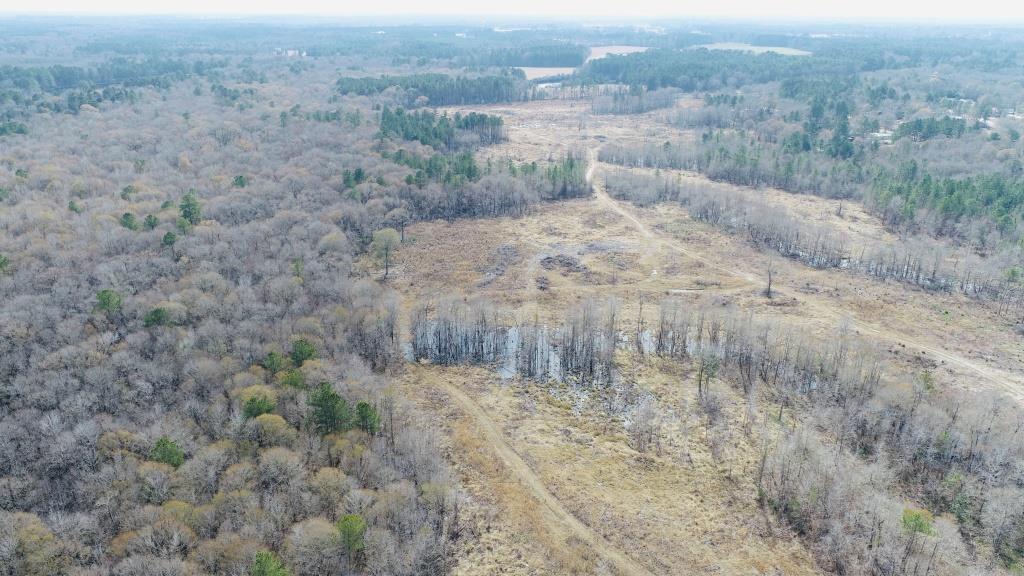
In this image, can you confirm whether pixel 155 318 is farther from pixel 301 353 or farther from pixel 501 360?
pixel 501 360

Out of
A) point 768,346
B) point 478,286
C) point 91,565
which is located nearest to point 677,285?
point 768,346

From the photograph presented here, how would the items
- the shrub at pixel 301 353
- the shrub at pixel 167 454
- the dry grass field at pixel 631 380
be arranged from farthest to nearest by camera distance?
1. the shrub at pixel 301 353
2. the dry grass field at pixel 631 380
3. the shrub at pixel 167 454

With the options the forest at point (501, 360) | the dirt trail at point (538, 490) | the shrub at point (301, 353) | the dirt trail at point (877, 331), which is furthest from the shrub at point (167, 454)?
the dirt trail at point (877, 331)

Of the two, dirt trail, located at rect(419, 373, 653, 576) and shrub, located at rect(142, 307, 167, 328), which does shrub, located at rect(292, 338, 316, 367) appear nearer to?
dirt trail, located at rect(419, 373, 653, 576)

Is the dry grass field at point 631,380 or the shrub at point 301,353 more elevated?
the shrub at point 301,353

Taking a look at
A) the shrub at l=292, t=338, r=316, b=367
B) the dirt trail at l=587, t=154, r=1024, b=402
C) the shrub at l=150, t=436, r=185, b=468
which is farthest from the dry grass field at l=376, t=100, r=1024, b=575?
the shrub at l=150, t=436, r=185, b=468

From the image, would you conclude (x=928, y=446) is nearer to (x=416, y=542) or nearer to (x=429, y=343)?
(x=416, y=542)

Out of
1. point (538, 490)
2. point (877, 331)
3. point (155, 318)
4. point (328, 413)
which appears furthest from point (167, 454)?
point (877, 331)

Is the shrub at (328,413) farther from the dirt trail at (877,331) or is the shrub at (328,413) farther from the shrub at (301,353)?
the dirt trail at (877,331)
